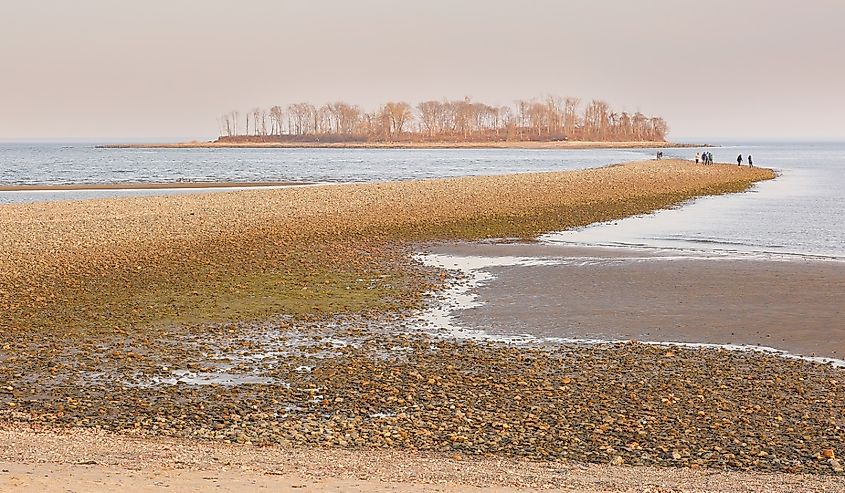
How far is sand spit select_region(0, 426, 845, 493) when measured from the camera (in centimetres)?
734

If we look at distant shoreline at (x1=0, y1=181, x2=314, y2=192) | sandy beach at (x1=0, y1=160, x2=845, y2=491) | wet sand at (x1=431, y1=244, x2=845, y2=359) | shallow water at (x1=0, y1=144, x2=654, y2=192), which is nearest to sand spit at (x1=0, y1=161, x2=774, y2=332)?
sandy beach at (x1=0, y1=160, x2=845, y2=491)

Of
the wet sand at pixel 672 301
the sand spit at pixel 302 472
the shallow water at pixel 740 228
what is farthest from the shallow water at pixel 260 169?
the sand spit at pixel 302 472

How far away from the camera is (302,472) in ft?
25.9

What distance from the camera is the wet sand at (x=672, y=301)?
595 inches

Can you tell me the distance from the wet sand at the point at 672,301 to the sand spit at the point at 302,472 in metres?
6.32

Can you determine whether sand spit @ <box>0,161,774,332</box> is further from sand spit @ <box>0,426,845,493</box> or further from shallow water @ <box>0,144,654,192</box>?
shallow water @ <box>0,144,654,192</box>

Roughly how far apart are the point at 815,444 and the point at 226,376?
6.69 m

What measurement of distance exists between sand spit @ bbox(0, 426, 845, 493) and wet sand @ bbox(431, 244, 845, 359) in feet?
20.7

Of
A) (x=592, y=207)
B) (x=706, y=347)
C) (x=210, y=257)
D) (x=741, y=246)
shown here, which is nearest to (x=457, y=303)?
(x=706, y=347)

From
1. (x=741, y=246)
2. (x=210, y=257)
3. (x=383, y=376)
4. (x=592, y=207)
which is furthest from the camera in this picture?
(x=592, y=207)

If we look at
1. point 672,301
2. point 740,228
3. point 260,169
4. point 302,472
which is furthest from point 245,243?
point 260,169

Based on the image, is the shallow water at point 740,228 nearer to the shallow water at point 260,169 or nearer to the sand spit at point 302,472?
the sand spit at point 302,472

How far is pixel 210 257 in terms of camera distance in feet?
76.6

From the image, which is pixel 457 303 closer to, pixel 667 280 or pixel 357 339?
pixel 357 339
